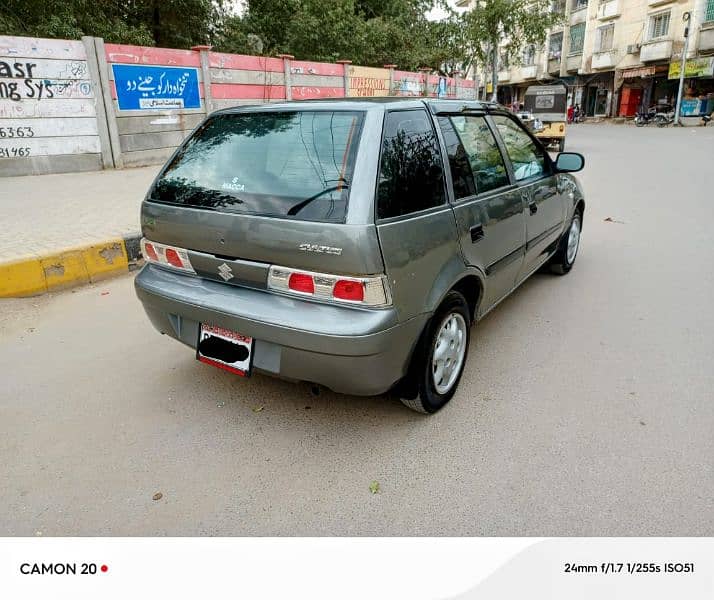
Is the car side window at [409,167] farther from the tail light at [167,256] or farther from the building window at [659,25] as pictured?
the building window at [659,25]

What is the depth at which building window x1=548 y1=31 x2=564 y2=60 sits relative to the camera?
43.3m

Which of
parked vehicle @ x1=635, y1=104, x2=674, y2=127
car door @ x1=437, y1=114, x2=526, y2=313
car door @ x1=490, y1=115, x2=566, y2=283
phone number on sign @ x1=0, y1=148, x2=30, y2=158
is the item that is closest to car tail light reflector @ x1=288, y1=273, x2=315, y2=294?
car door @ x1=437, y1=114, x2=526, y2=313

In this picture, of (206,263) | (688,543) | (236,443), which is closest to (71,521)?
(236,443)

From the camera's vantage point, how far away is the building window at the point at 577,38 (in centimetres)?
4056

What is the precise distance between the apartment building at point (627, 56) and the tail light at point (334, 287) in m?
27.3

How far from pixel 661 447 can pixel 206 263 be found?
245cm

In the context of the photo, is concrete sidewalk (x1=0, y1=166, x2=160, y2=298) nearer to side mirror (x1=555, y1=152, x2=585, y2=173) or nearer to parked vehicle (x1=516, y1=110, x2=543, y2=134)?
side mirror (x1=555, y1=152, x2=585, y2=173)

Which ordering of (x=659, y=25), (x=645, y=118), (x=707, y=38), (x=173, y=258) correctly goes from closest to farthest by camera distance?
(x=173, y=258)
(x=707, y=38)
(x=645, y=118)
(x=659, y=25)

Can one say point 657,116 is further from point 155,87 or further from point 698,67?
point 155,87

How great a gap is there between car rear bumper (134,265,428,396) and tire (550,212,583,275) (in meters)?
2.97

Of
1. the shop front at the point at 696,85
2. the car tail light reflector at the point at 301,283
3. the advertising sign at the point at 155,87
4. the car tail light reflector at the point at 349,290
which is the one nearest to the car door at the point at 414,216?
the car tail light reflector at the point at 349,290

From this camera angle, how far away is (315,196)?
7.88 feet

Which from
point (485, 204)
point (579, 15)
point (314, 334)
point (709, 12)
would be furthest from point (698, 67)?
point (314, 334)

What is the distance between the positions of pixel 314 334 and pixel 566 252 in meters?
3.59
